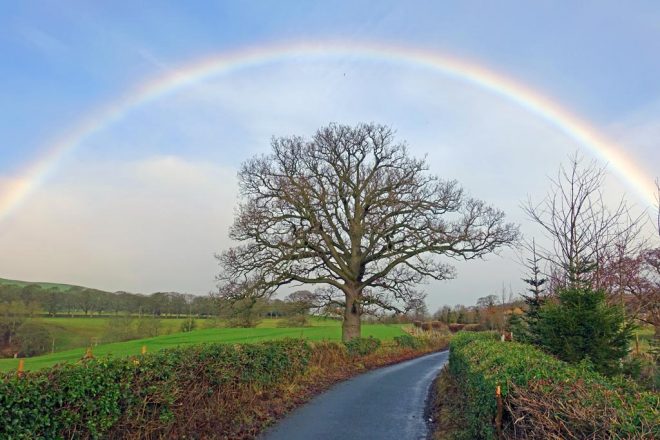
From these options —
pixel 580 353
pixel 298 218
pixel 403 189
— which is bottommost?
pixel 580 353

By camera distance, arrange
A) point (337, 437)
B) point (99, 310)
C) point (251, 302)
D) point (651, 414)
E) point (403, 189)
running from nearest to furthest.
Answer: point (651, 414) < point (337, 437) < point (251, 302) < point (403, 189) < point (99, 310)

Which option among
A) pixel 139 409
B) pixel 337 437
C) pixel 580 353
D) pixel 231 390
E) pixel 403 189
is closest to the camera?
pixel 139 409

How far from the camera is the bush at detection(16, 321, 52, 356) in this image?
44219 mm

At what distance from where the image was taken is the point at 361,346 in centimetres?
2459

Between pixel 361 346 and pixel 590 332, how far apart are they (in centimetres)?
1511

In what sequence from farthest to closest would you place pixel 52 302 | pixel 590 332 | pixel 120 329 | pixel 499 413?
pixel 52 302 < pixel 120 329 < pixel 590 332 < pixel 499 413

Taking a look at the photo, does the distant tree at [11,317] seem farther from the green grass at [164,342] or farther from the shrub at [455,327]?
the shrub at [455,327]

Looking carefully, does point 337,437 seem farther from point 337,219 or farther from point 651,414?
point 337,219

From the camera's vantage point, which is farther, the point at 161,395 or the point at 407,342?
the point at 407,342

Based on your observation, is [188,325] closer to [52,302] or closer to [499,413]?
[52,302]

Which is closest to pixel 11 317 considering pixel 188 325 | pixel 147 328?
pixel 147 328

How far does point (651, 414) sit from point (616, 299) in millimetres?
15633

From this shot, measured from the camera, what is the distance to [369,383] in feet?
57.5

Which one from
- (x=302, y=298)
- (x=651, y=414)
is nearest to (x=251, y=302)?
(x=302, y=298)
